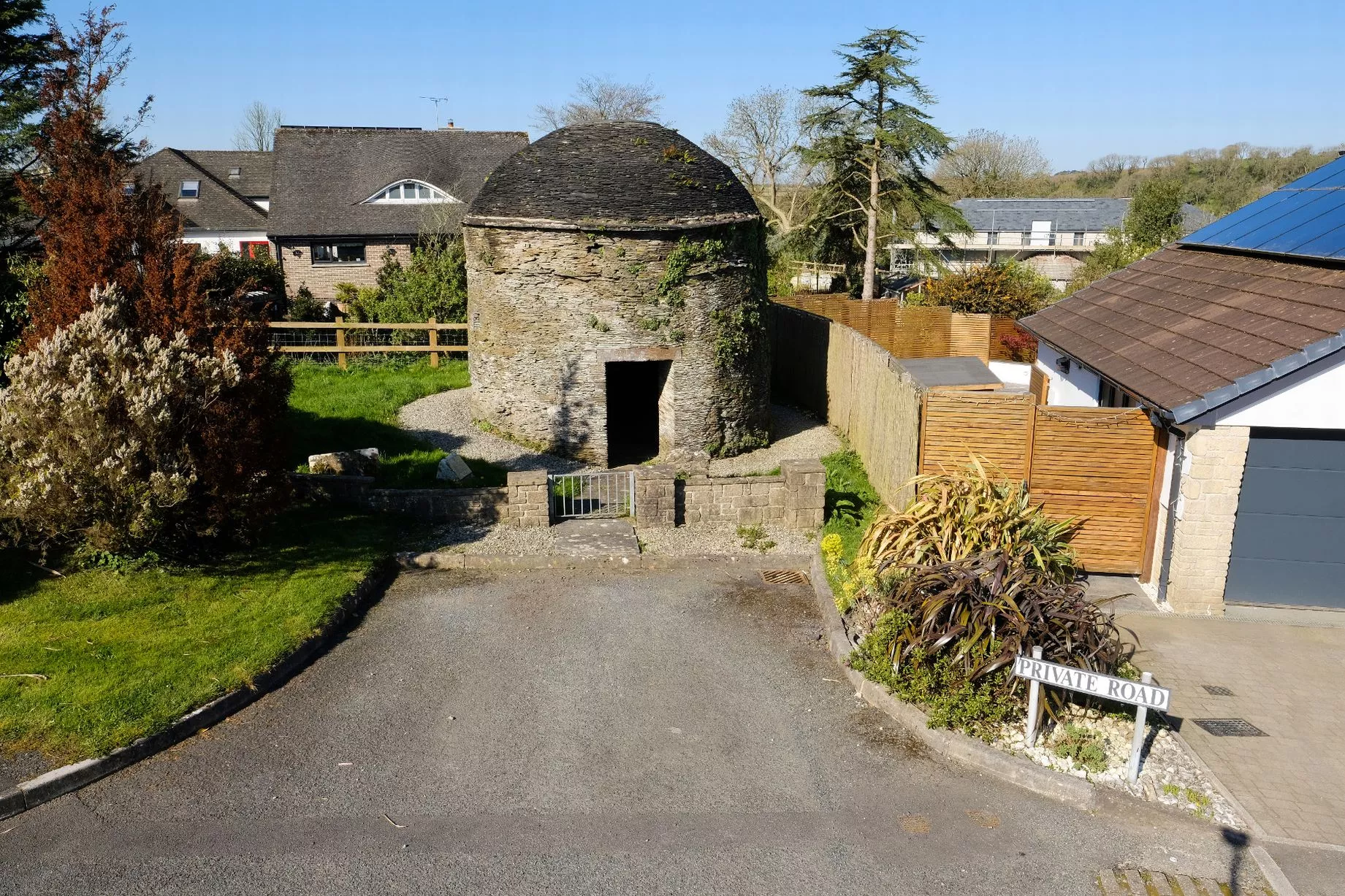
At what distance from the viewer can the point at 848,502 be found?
42.8ft

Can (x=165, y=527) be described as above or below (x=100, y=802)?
above

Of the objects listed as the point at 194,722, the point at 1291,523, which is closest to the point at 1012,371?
the point at 1291,523

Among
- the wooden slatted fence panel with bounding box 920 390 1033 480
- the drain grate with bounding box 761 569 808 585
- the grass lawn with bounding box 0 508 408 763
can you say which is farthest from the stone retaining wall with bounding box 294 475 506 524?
the wooden slatted fence panel with bounding box 920 390 1033 480

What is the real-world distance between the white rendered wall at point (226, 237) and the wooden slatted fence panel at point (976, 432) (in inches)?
1456

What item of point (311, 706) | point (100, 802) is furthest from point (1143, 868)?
point (100, 802)

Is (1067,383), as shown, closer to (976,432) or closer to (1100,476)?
(1100,476)

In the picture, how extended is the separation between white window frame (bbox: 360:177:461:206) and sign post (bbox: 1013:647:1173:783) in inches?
1266

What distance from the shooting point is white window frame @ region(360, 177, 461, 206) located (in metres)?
35.2

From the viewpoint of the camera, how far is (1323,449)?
9.44m

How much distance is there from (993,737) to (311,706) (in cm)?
568

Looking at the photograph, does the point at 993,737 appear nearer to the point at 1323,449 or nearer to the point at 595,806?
the point at 595,806

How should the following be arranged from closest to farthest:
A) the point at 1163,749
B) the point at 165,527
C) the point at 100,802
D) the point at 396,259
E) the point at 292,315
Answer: the point at 100,802, the point at 1163,749, the point at 165,527, the point at 292,315, the point at 396,259

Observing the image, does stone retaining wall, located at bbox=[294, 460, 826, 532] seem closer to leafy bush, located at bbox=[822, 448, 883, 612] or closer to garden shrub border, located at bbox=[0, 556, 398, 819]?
leafy bush, located at bbox=[822, 448, 883, 612]

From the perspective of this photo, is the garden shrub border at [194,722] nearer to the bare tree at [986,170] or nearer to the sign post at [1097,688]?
the sign post at [1097,688]
